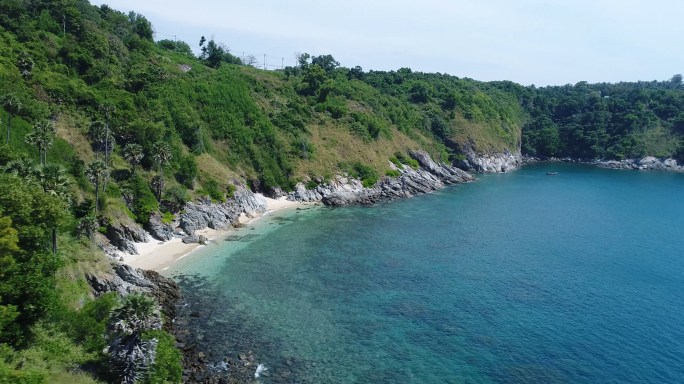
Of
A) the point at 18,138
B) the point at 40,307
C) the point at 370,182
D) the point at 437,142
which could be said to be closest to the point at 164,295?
the point at 40,307

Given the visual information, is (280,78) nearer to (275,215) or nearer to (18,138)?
(275,215)

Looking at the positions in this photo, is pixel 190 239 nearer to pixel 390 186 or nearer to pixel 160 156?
pixel 160 156

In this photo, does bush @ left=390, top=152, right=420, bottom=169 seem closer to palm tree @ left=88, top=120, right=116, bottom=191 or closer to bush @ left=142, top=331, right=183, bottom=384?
palm tree @ left=88, top=120, right=116, bottom=191

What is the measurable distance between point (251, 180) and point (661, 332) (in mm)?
77102

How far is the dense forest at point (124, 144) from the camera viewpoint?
1537 inches

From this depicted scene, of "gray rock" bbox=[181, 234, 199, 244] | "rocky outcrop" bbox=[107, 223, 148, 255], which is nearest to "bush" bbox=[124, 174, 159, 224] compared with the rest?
"rocky outcrop" bbox=[107, 223, 148, 255]

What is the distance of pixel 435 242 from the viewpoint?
3263 inches

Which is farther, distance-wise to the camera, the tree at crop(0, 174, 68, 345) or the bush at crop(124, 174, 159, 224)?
the bush at crop(124, 174, 159, 224)

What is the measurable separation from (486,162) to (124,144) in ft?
419

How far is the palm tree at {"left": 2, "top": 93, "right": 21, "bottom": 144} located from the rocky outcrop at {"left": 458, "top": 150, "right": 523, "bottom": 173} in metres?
131

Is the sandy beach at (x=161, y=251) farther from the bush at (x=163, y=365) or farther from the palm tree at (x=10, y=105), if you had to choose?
the bush at (x=163, y=365)

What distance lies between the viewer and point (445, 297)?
59.0 m

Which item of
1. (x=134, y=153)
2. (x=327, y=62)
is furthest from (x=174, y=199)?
→ (x=327, y=62)

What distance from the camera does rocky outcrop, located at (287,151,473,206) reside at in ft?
357
